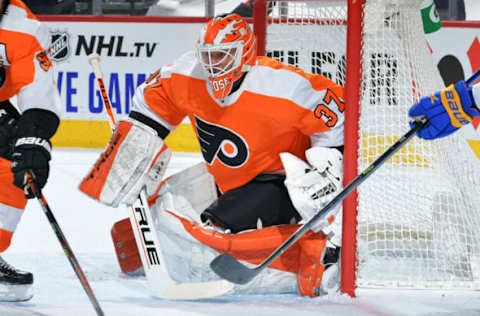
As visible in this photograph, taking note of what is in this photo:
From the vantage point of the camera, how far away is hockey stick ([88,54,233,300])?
7.82 ft

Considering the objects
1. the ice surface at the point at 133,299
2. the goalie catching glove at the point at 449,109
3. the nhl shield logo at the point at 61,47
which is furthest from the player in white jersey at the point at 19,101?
the nhl shield logo at the point at 61,47

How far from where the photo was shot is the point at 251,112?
8.16 ft

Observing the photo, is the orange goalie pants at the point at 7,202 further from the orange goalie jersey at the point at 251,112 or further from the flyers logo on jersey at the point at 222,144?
the flyers logo on jersey at the point at 222,144

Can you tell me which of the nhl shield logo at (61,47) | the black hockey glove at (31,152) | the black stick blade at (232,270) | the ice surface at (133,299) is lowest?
the ice surface at (133,299)

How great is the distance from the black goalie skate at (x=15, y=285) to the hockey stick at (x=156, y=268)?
1.24 ft

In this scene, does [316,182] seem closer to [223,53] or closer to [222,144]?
[222,144]

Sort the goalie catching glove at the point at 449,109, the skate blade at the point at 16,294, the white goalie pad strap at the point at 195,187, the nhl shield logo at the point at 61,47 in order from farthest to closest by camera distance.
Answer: the nhl shield logo at the point at 61,47, the white goalie pad strap at the point at 195,187, the skate blade at the point at 16,294, the goalie catching glove at the point at 449,109

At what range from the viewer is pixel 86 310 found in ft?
7.29

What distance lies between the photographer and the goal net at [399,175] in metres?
2.38

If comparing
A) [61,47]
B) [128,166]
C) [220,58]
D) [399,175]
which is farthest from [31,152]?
[61,47]

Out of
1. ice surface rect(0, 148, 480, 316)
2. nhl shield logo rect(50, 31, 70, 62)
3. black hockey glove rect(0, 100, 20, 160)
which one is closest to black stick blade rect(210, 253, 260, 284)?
ice surface rect(0, 148, 480, 316)

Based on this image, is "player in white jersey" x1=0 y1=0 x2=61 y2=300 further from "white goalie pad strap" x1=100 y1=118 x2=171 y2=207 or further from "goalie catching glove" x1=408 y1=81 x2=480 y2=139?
"goalie catching glove" x1=408 y1=81 x2=480 y2=139

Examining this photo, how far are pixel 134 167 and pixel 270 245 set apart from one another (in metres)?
0.54

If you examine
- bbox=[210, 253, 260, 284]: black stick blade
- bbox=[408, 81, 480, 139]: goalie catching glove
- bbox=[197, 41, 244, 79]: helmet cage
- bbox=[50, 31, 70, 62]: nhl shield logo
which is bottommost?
bbox=[210, 253, 260, 284]: black stick blade
